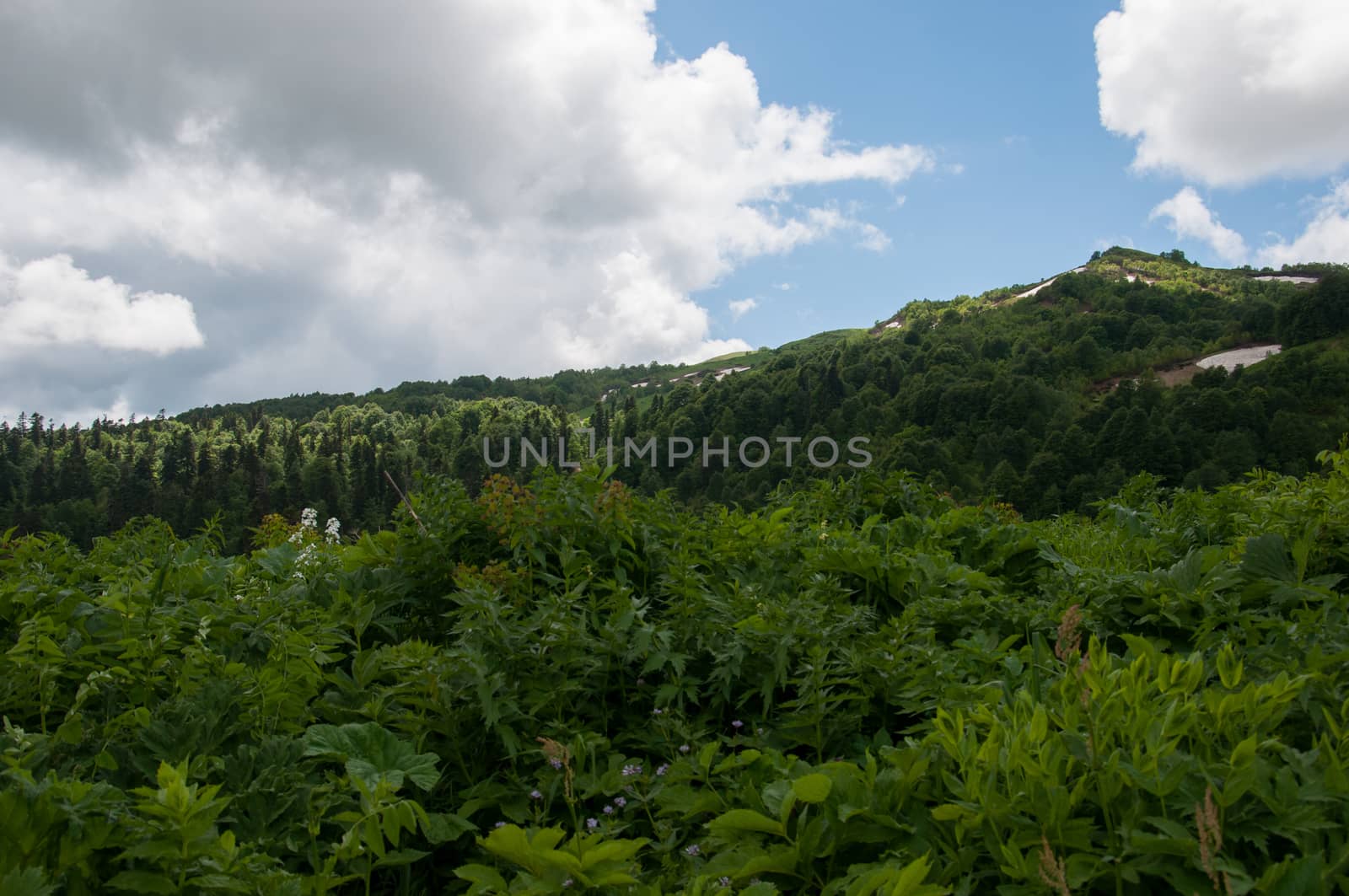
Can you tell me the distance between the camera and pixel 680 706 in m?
2.90

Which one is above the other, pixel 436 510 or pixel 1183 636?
pixel 436 510

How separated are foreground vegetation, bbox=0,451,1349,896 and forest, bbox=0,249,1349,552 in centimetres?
4369

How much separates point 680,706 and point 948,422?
103 metres

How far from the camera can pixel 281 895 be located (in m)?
1.75

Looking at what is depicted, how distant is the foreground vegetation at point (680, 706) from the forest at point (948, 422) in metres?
43.7

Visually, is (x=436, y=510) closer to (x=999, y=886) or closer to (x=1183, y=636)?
(x=999, y=886)

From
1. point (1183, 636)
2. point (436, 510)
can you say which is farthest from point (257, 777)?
point (1183, 636)

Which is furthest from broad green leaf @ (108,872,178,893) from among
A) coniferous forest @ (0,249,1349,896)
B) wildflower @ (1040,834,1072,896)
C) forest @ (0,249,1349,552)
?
forest @ (0,249,1349,552)

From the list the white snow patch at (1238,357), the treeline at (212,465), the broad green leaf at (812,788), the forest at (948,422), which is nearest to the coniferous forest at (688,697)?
the broad green leaf at (812,788)

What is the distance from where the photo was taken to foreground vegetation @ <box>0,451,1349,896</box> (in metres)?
1.71

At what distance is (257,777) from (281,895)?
0.53 metres

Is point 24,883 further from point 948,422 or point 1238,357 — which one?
point 1238,357

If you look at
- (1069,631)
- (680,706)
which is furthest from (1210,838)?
(680,706)

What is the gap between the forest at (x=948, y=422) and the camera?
2832 inches
